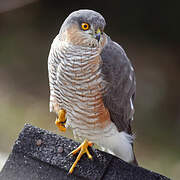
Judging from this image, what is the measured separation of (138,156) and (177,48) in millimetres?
2255

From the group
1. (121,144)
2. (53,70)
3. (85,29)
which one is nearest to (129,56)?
(121,144)

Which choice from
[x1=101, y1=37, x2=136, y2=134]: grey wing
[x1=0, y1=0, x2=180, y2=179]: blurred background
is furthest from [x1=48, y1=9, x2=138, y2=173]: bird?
[x1=0, y1=0, x2=180, y2=179]: blurred background

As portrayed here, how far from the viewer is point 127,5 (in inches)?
258

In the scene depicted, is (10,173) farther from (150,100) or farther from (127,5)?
(127,5)

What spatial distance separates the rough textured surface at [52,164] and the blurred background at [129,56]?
302 cm

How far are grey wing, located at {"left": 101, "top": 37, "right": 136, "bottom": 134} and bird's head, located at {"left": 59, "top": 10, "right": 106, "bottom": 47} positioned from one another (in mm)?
112

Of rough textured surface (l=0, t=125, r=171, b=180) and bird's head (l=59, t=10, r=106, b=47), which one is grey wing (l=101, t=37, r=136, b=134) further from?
rough textured surface (l=0, t=125, r=171, b=180)

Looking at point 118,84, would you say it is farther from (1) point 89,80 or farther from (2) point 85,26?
(2) point 85,26

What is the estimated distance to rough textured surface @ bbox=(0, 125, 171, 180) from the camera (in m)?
2.26

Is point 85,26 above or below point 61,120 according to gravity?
above

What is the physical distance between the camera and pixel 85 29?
2.37 metres

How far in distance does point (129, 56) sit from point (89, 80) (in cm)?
430

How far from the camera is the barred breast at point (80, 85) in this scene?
246 cm

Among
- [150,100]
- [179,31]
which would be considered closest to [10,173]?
[150,100]
